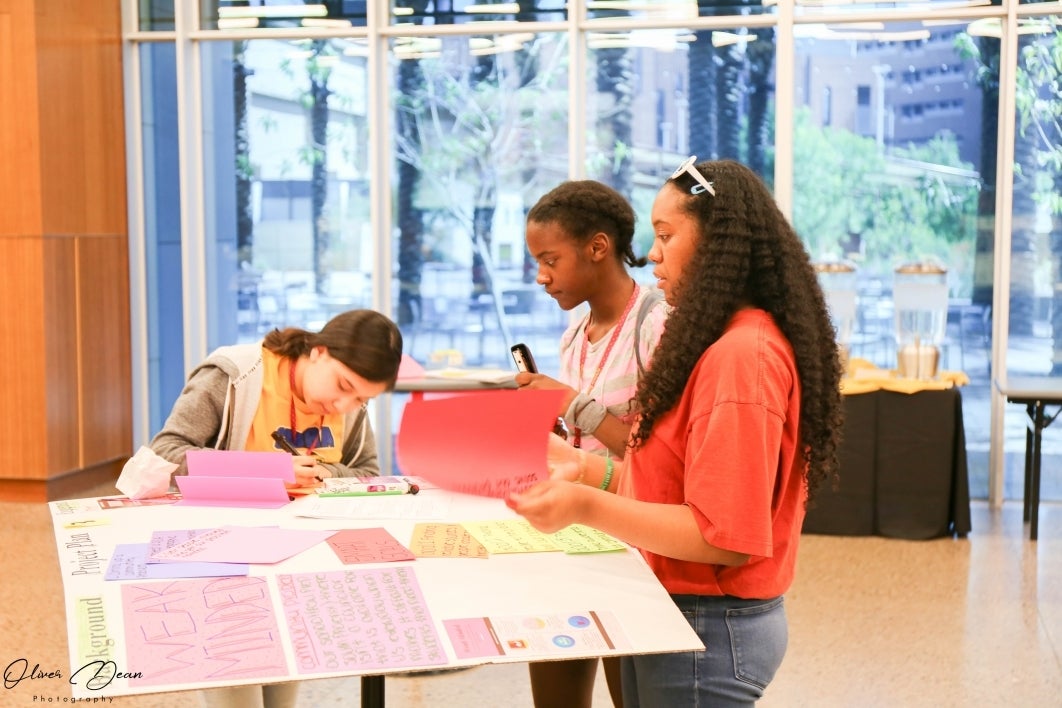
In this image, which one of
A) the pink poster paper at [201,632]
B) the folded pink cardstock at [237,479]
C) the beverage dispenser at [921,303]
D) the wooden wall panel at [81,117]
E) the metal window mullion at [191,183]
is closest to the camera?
the pink poster paper at [201,632]

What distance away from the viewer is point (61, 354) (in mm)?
6574

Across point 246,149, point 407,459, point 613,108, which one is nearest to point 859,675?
point 407,459

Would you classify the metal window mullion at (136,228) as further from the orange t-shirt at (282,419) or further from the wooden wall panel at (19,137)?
the orange t-shirt at (282,419)

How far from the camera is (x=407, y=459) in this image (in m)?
2.13

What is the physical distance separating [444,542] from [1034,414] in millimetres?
4429

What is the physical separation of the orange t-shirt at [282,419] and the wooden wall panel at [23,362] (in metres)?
4.09

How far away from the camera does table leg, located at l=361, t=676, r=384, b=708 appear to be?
216 centimetres

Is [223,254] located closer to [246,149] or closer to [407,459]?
[246,149]

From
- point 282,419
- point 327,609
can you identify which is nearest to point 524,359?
point 282,419

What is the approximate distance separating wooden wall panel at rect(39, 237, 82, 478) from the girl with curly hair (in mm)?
5355

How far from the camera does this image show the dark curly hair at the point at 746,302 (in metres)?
1.78

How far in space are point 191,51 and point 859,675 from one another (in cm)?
566

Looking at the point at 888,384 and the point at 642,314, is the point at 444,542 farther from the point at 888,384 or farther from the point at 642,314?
the point at 888,384

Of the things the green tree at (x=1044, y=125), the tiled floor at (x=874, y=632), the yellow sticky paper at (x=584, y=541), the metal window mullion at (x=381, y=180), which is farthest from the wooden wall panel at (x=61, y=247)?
the green tree at (x=1044, y=125)
